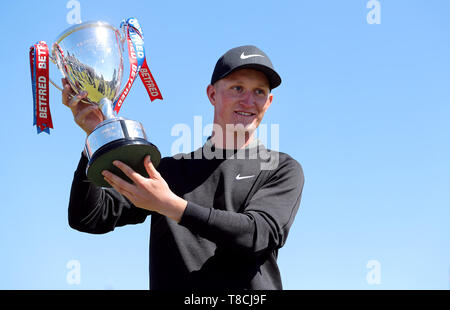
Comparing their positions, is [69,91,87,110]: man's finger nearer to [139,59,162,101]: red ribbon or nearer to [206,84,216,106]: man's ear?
[139,59,162,101]: red ribbon

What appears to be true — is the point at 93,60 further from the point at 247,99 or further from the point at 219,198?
the point at 219,198

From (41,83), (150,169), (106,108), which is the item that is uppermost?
(41,83)

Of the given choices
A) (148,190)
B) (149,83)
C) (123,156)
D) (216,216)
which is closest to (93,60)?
(149,83)

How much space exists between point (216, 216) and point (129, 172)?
549mm

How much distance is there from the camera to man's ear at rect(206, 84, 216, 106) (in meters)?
4.03

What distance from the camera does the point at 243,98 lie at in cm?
376

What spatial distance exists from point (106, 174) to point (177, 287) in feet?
3.00

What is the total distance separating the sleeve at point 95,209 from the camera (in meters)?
3.30

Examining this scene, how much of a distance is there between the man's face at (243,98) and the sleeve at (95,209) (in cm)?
94

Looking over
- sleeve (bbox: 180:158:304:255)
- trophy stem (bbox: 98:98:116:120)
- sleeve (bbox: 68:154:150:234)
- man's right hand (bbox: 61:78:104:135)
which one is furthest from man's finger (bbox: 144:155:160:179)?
man's right hand (bbox: 61:78:104:135)

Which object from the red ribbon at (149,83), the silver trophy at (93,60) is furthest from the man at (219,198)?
the red ribbon at (149,83)

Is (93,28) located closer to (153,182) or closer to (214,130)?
(214,130)

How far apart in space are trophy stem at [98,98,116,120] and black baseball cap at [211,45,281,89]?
91cm
